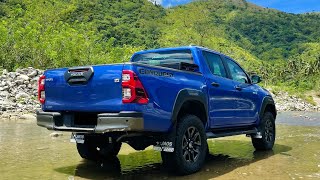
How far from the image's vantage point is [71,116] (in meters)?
5.60

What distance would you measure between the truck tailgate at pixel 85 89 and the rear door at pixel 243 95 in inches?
126

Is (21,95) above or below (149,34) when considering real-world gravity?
below

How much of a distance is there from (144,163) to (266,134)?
10.9ft

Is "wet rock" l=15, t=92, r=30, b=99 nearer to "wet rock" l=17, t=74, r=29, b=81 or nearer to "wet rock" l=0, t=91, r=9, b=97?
"wet rock" l=0, t=91, r=9, b=97

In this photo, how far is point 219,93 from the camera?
695 centimetres

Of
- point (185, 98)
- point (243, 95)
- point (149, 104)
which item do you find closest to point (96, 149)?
point (185, 98)

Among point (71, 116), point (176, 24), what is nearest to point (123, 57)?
point (71, 116)

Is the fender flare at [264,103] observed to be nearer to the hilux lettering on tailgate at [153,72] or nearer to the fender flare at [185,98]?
the fender flare at [185,98]

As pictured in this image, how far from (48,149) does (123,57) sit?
40.2 meters

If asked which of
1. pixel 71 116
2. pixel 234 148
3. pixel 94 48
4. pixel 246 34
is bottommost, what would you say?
pixel 234 148

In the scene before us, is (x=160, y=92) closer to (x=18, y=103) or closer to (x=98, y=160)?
(x=98, y=160)

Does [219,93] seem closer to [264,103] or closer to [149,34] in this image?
[264,103]

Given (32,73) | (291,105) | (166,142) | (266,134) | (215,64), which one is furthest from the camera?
(291,105)

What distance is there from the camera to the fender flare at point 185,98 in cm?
572
